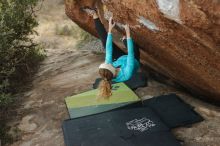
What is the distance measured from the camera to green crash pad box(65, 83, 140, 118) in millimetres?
→ 7590

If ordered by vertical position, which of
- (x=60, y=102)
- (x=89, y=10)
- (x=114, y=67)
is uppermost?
(x=89, y=10)

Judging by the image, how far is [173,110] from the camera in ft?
24.3

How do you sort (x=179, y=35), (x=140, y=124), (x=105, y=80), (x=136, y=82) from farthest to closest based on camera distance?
1. (x=136, y=82)
2. (x=140, y=124)
3. (x=105, y=80)
4. (x=179, y=35)

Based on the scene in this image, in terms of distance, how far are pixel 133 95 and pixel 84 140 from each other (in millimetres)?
1949

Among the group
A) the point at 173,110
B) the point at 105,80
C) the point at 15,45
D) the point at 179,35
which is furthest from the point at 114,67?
the point at 15,45

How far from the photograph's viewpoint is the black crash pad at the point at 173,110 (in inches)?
275

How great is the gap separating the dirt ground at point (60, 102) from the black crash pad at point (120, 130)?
325 mm

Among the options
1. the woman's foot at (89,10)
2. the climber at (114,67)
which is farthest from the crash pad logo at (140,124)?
the woman's foot at (89,10)

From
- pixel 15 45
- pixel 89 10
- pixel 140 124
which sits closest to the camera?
pixel 140 124

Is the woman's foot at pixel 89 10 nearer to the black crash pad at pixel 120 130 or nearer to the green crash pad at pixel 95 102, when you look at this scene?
the green crash pad at pixel 95 102

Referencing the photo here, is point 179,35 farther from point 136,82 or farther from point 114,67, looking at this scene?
point 136,82

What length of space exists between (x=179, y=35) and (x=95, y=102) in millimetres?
2704

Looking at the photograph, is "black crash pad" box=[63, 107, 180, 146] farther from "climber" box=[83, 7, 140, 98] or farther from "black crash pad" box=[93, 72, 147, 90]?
"black crash pad" box=[93, 72, 147, 90]

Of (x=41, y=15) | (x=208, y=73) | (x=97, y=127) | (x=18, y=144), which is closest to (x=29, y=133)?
(x=18, y=144)
